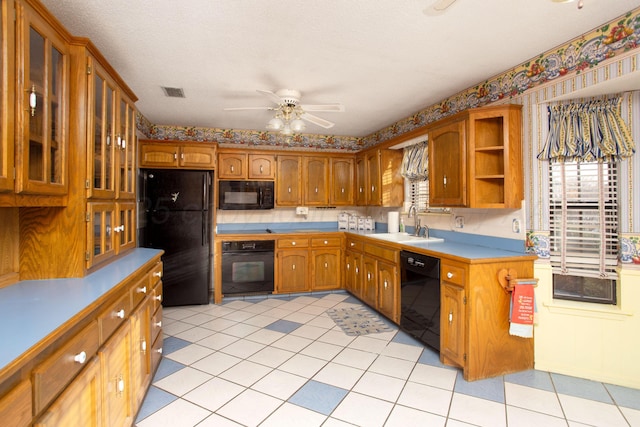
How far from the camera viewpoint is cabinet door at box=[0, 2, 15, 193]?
121 cm

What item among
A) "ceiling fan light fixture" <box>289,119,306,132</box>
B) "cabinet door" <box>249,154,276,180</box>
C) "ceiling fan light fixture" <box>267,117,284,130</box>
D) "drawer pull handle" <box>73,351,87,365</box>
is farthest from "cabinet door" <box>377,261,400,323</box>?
"drawer pull handle" <box>73,351,87,365</box>

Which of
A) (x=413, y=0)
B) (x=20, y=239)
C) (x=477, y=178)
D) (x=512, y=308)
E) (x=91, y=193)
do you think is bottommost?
(x=512, y=308)

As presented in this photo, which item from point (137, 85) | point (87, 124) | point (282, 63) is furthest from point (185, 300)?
point (282, 63)

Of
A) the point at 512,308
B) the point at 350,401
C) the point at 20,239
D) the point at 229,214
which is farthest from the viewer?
the point at 229,214

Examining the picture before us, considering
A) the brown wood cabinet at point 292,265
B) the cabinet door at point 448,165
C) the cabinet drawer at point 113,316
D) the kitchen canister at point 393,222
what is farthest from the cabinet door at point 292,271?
the cabinet drawer at point 113,316

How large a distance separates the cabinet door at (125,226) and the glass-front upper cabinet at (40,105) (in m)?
0.64

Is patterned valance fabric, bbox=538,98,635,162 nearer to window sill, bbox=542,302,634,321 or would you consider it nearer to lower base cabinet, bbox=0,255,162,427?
window sill, bbox=542,302,634,321

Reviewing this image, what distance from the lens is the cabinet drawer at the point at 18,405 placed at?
2.58 ft

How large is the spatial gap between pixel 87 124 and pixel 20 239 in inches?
27.3

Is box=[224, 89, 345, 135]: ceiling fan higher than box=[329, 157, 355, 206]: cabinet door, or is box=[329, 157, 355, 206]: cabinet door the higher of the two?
box=[224, 89, 345, 135]: ceiling fan

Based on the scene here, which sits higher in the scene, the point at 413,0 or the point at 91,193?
the point at 413,0

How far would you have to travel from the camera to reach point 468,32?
2129 millimetres

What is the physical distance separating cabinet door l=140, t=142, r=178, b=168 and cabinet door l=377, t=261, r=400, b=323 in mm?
2827

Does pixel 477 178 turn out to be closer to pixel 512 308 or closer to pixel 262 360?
pixel 512 308
